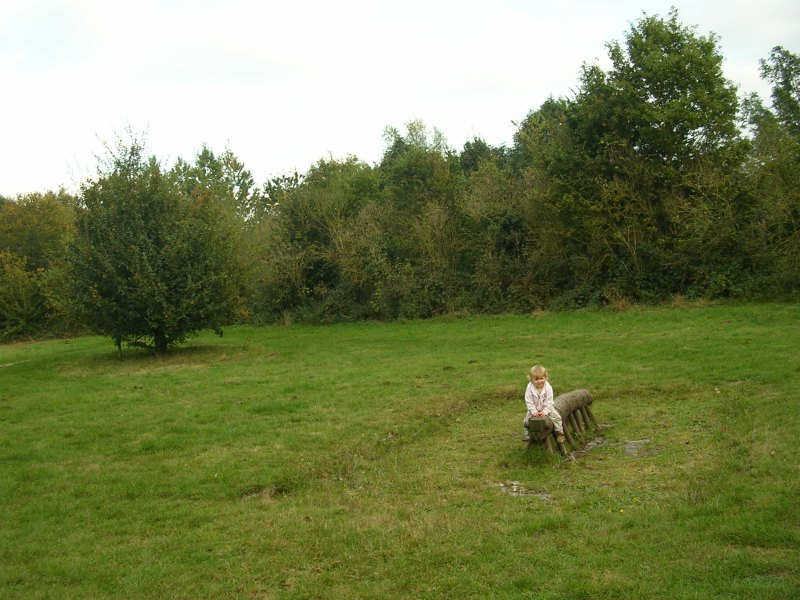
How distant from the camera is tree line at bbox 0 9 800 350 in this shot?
24391 millimetres

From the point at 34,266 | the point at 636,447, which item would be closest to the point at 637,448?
the point at 636,447

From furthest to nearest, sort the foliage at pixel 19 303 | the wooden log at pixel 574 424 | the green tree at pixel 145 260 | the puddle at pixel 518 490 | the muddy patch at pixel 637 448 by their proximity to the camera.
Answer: the foliage at pixel 19 303, the green tree at pixel 145 260, the wooden log at pixel 574 424, the muddy patch at pixel 637 448, the puddle at pixel 518 490

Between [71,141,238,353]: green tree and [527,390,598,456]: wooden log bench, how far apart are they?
15.4m

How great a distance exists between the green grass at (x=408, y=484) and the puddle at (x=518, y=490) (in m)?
0.06

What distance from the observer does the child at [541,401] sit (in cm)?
1031

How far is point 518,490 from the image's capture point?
8883 mm

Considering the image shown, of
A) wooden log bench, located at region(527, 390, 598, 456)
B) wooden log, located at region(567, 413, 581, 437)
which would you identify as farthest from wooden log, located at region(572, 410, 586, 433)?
wooden log, located at region(567, 413, 581, 437)

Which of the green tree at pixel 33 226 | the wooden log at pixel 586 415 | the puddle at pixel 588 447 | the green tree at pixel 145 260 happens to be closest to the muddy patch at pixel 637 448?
the puddle at pixel 588 447

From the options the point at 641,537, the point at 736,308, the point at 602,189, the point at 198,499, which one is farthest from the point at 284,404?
the point at 602,189

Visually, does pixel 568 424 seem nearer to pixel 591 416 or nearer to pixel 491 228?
pixel 591 416

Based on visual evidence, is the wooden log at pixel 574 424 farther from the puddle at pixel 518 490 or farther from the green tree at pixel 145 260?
the green tree at pixel 145 260

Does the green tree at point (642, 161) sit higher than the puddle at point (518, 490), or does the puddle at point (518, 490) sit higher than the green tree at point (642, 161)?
the green tree at point (642, 161)

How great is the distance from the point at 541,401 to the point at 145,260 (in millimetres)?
16628

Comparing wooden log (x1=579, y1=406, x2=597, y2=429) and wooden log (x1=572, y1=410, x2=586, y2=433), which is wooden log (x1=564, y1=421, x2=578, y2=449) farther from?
wooden log (x1=579, y1=406, x2=597, y2=429)
